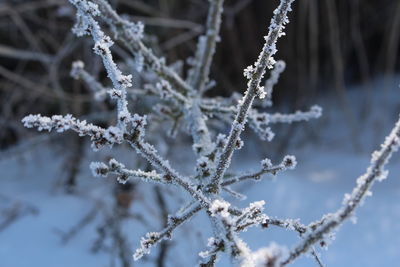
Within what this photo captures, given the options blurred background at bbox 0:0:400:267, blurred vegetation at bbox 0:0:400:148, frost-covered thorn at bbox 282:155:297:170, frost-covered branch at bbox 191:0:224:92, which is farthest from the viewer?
blurred vegetation at bbox 0:0:400:148

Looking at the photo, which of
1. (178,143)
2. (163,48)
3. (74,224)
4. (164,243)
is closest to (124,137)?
(164,243)

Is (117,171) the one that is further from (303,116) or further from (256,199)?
(256,199)

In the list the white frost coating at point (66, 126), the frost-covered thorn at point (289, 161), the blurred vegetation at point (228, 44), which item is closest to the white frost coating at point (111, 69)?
the white frost coating at point (66, 126)

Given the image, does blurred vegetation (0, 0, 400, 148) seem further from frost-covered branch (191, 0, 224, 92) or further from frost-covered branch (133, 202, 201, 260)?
frost-covered branch (133, 202, 201, 260)

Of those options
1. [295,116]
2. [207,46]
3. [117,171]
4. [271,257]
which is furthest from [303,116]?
[271,257]

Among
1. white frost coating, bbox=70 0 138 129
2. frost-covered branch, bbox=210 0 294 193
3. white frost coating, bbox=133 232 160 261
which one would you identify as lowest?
white frost coating, bbox=133 232 160 261

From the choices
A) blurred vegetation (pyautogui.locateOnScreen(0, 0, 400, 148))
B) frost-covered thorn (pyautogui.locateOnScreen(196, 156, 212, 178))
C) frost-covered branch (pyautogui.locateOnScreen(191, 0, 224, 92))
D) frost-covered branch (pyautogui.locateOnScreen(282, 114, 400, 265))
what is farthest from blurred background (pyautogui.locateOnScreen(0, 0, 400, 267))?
frost-covered branch (pyautogui.locateOnScreen(282, 114, 400, 265))
